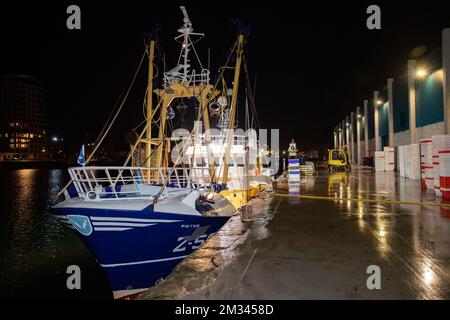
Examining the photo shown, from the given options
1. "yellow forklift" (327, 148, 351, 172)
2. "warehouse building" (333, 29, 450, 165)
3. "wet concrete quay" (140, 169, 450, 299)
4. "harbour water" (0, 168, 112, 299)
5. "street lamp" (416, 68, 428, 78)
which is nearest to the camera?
"wet concrete quay" (140, 169, 450, 299)

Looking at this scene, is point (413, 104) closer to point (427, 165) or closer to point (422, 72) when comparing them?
point (422, 72)

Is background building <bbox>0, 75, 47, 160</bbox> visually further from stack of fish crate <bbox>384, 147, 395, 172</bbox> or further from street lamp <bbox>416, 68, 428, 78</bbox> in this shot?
street lamp <bbox>416, 68, 428, 78</bbox>

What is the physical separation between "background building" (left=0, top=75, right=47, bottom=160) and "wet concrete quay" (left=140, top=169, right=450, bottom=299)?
158793 mm

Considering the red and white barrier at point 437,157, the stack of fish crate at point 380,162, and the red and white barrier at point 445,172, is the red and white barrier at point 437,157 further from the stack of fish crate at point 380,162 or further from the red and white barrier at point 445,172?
the stack of fish crate at point 380,162

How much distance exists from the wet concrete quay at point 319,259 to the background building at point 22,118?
159 metres

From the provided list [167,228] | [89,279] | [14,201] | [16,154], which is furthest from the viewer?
[16,154]

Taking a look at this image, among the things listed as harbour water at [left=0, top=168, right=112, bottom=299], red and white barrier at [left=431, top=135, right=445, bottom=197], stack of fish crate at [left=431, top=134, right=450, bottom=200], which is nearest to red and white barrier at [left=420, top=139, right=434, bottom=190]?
red and white barrier at [left=431, top=135, right=445, bottom=197]

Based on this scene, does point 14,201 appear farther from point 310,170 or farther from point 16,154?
point 16,154

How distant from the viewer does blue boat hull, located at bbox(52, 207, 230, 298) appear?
21.7 ft

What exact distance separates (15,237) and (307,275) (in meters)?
16.3

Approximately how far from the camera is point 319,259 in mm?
5543

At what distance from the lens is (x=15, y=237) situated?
638 inches

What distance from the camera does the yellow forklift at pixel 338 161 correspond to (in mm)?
34891
